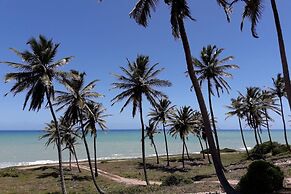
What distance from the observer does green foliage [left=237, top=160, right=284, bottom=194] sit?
1533 centimetres

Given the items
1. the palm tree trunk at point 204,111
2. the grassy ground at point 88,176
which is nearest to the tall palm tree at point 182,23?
the palm tree trunk at point 204,111

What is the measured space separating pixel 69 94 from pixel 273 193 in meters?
22.4

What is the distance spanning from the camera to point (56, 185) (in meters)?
39.6

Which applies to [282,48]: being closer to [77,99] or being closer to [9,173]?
[77,99]

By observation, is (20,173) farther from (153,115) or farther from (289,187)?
(289,187)

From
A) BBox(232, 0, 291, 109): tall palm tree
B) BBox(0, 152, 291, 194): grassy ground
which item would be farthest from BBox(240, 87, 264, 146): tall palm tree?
BBox(232, 0, 291, 109): tall palm tree

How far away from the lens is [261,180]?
15.3 metres

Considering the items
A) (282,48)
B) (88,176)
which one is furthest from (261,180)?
(88,176)

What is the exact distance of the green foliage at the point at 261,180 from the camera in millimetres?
15328

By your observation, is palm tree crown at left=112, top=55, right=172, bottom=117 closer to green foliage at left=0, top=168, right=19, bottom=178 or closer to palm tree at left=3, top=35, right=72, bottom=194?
palm tree at left=3, top=35, right=72, bottom=194

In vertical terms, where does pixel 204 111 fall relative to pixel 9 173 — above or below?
above

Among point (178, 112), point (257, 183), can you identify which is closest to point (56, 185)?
point (178, 112)

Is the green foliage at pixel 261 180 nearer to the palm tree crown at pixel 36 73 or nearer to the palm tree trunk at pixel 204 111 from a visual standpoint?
the palm tree trunk at pixel 204 111

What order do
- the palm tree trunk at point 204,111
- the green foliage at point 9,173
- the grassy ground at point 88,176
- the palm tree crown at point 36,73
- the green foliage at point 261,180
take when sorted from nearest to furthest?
the palm tree trunk at point 204,111 < the green foliage at point 261,180 < the palm tree crown at point 36,73 < the grassy ground at point 88,176 < the green foliage at point 9,173
